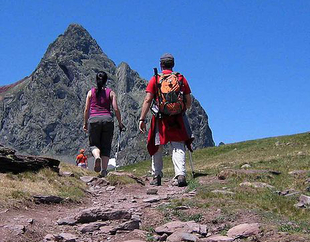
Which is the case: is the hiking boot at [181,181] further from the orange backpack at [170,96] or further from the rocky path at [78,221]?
the rocky path at [78,221]

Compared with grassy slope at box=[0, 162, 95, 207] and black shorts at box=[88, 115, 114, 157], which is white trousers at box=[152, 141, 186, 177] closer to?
black shorts at box=[88, 115, 114, 157]

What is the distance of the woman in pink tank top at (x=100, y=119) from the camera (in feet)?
42.8

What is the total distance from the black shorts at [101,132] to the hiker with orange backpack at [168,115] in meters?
0.97

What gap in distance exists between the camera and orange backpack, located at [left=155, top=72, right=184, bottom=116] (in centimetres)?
1189

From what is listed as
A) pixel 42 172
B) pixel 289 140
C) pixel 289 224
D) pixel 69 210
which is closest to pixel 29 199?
pixel 69 210

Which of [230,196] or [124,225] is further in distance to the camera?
[230,196]

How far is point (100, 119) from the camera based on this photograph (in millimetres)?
12992

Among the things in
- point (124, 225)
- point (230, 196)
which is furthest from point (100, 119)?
point (124, 225)

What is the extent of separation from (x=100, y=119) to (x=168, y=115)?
6.04 feet

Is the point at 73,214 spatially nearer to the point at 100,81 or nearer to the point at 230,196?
the point at 230,196

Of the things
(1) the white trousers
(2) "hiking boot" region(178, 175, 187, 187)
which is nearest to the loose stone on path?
(2) "hiking boot" region(178, 175, 187, 187)

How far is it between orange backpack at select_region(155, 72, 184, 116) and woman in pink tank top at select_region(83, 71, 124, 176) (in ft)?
5.41

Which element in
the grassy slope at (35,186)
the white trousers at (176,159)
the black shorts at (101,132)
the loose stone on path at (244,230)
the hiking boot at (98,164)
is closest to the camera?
the loose stone on path at (244,230)

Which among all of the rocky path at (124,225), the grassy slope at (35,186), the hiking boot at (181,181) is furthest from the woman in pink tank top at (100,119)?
the rocky path at (124,225)
